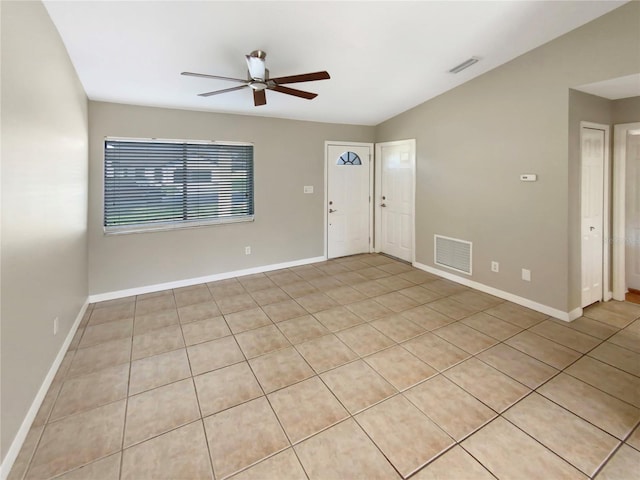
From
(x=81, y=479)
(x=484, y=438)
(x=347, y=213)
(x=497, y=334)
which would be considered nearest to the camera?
(x=81, y=479)

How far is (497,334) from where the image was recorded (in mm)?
2883

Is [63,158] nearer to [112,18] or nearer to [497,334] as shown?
[112,18]

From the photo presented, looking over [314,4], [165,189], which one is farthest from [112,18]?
[165,189]

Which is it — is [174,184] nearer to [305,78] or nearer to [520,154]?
[305,78]

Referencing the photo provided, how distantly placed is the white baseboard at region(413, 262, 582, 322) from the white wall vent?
0.13 metres

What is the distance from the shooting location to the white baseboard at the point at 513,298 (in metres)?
3.16

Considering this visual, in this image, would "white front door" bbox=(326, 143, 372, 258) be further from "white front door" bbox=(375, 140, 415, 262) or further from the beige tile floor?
the beige tile floor

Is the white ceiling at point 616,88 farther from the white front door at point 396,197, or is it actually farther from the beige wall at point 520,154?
the white front door at point 396,197

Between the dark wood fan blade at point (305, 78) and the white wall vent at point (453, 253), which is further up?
the dark wood fan blade at point (305, 78)

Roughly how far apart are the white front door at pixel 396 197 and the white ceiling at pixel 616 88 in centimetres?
223

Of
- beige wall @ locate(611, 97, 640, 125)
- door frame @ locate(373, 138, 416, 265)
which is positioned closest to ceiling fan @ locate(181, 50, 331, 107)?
door frame @ locate(373, 138, 416, 265)

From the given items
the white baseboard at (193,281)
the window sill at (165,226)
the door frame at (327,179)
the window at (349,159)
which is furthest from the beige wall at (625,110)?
the window sill at (165,226)

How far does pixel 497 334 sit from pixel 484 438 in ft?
4.59

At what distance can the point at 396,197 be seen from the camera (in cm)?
541
